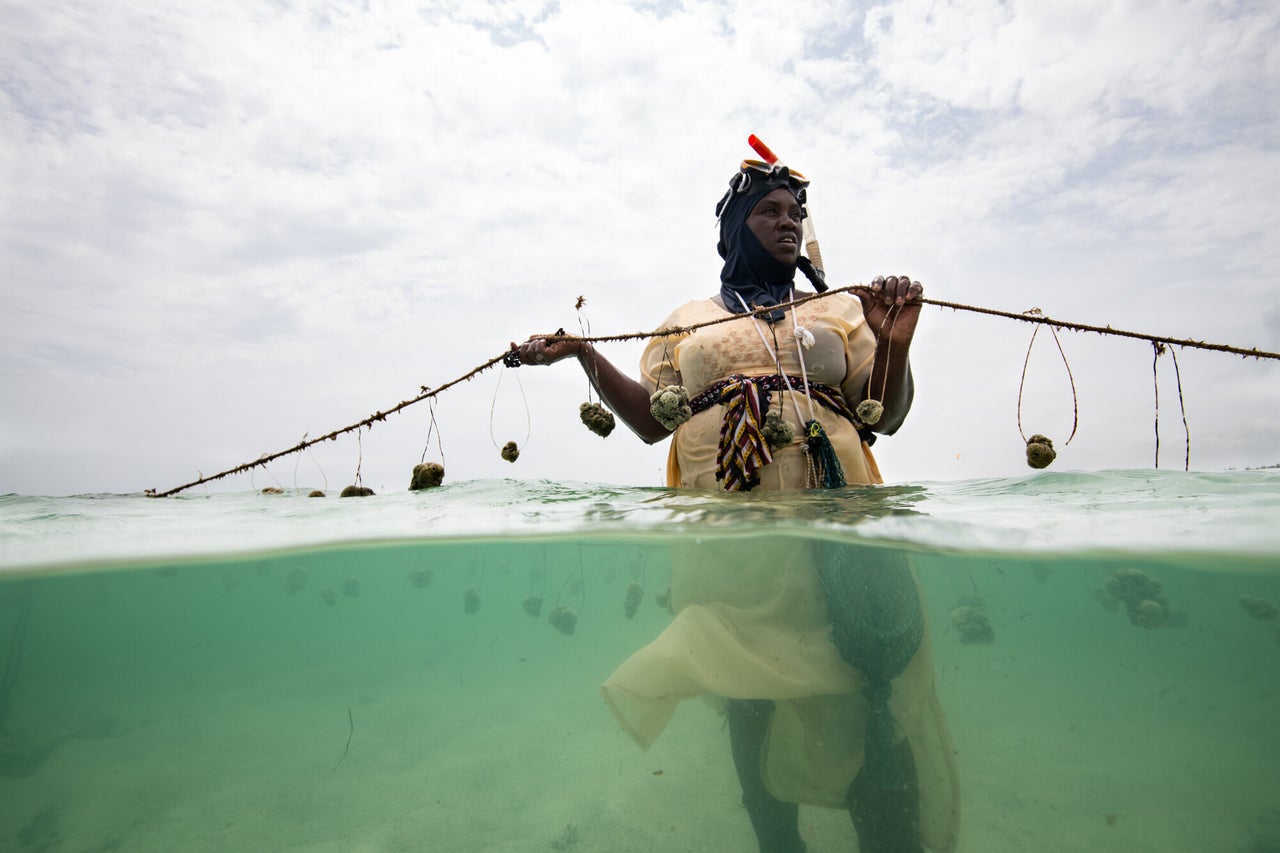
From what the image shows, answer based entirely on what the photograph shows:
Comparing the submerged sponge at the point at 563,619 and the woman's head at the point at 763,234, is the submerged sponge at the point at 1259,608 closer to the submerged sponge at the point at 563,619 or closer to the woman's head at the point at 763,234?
the woman's head at the point at 763,234

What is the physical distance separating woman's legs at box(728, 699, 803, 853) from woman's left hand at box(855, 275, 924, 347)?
2208 millimetres

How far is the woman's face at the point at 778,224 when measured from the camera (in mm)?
3805

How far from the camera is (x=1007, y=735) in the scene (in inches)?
495

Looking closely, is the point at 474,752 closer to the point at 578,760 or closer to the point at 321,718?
the point at 578,760

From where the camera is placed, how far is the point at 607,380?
394 cm

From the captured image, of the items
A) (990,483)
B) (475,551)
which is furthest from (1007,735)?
(475,551)

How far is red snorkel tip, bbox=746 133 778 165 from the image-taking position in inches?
156

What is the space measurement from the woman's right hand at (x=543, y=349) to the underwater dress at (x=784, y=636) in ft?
2.62

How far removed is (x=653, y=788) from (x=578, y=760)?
2.60m

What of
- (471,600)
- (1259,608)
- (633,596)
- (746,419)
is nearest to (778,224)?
(746,419)

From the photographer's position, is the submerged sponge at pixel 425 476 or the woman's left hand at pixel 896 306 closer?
the woman's left hand at pixel 896 306

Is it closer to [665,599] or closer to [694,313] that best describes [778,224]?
[694,313]

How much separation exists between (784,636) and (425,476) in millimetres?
3827

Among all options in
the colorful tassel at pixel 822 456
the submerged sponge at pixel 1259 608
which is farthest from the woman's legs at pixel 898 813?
the submerged sponge at pixel 1259 608
